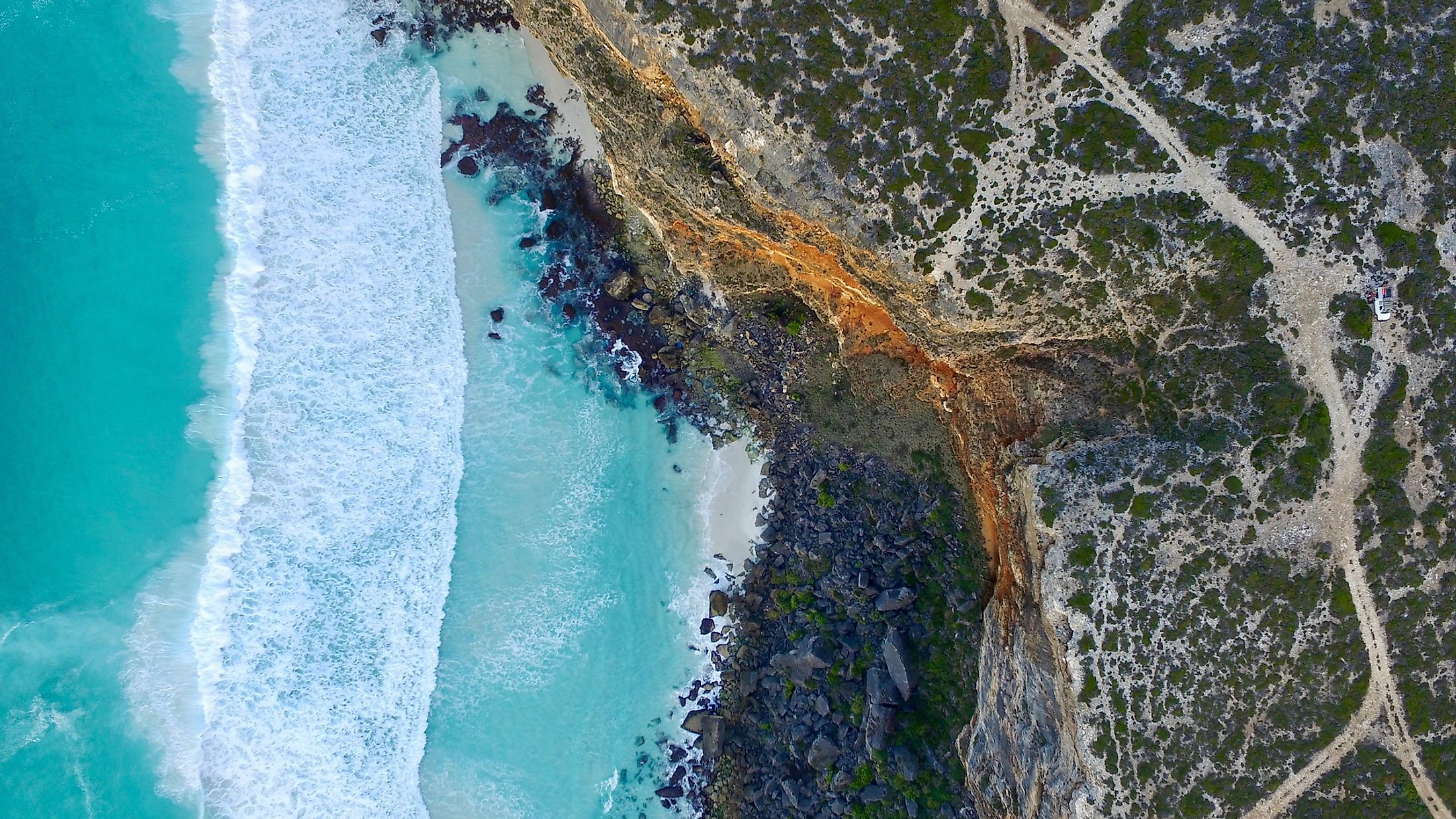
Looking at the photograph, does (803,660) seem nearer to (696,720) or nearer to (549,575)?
(696,720)

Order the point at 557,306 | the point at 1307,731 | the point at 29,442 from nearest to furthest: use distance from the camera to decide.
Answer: the point at 1307,731, the point at 29,442, the point at 557,306

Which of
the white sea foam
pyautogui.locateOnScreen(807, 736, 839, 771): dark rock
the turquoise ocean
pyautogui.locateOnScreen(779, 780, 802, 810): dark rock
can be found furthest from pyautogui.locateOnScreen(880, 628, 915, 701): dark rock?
the white sea foam

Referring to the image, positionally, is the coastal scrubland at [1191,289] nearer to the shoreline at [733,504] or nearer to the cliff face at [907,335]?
the cliff face at [907,335]

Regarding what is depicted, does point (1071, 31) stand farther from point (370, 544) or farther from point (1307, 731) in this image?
point (370, 544)

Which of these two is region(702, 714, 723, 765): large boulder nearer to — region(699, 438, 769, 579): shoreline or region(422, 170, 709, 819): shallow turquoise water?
region(422, 170, 709, 819): shallow turquoise water

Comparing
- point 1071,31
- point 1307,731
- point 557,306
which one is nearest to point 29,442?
point 557,306

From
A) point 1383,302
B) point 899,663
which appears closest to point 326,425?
point 899,663

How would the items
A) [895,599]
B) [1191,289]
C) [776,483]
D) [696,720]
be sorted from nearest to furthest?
[1191,289], [895,599], [696,720], [776,483]

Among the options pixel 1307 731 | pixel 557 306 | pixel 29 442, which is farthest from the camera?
pixel 557 306
